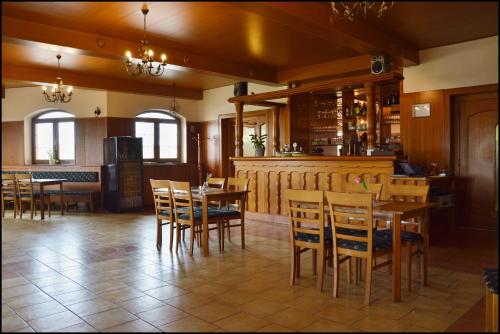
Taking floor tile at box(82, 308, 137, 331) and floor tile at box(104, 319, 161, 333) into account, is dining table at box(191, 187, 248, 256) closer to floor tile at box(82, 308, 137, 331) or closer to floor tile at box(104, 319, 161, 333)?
floor tile at box(82, 308, 137, 331)

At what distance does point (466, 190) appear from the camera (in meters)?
6.77

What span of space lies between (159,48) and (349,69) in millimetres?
3476

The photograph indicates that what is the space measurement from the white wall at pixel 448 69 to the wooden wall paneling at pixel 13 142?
363 inches

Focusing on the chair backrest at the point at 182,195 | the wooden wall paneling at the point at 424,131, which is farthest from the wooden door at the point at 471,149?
the chair backrest at the point at 182,195

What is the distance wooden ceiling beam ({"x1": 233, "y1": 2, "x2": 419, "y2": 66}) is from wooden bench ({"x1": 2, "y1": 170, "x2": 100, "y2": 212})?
261 inches

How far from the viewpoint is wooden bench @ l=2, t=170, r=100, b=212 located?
969 cm

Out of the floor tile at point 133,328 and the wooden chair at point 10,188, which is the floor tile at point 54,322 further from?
the wooden chair at point 10,188

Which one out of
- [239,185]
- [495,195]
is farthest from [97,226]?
[495,195]

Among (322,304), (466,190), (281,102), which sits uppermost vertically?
(281,102)

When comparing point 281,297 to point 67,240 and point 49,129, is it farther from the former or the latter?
point 49,129

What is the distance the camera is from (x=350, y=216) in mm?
3627

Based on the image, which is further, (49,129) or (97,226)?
(49,129)

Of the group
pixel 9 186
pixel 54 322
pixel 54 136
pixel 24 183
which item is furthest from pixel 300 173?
pixel 54 136

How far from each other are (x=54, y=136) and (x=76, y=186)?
1.55 metres
